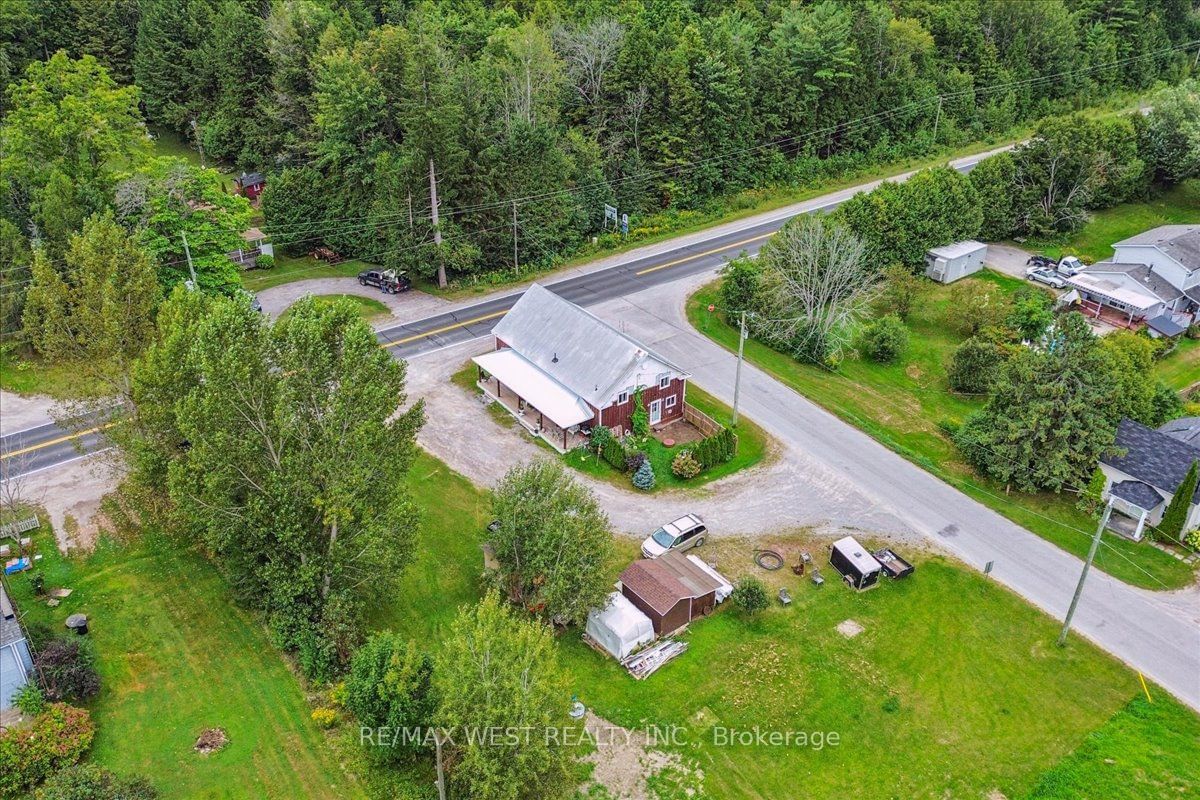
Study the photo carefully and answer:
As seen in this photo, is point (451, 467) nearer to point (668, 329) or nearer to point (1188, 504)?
point (668, 329)

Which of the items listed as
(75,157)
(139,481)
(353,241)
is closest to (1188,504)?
(139,481)

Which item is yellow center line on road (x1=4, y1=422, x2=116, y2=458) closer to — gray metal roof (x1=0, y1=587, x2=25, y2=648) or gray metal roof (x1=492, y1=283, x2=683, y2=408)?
gray metal roof (x1=0, y1=587, x2=25, y2=648)

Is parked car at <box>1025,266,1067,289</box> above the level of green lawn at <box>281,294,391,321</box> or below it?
above

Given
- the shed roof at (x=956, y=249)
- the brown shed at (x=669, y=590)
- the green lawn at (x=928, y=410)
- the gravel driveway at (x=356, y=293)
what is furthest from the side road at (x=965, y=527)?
the shed roof at (x=956, y=249)

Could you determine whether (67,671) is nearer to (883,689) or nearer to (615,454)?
(615,454)

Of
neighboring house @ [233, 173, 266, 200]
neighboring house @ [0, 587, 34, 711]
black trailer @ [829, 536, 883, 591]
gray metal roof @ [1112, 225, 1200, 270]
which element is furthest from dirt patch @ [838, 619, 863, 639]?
neighboring house @ [233, 173, 266, 200]

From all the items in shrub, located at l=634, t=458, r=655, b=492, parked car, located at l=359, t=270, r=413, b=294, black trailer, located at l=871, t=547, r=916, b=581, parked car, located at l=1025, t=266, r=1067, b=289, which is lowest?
black trailer, located at l=871, t=547, r=916, b=581
